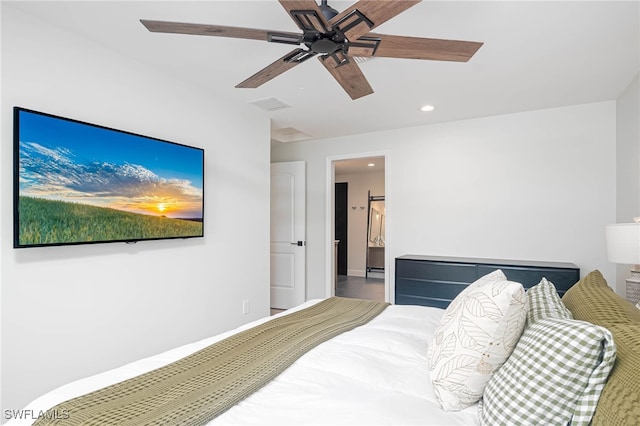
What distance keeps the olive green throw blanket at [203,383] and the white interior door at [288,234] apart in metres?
3.02

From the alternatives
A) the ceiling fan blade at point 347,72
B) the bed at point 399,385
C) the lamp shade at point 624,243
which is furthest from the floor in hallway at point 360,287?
the bed at point 399,385

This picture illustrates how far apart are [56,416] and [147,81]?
7.64 feet

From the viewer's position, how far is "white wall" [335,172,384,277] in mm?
7805

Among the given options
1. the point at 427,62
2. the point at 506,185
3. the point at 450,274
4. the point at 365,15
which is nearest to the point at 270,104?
the point at 427,62

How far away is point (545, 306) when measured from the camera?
124 centimetres

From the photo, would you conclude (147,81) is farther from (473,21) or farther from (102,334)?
(473,21)

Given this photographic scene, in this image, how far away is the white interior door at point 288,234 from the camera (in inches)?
193

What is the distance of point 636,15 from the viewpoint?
194 centimetres

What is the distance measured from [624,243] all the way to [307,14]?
207 cm

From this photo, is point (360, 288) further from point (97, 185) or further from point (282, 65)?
point (282, 65)

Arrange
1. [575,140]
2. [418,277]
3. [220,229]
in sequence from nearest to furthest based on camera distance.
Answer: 1. [220,229]
2. [575,140]
3. [418,277]

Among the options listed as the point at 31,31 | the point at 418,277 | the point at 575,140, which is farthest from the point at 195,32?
the point at 575,140

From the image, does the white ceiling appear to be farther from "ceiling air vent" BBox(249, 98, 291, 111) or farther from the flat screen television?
the flat screen television

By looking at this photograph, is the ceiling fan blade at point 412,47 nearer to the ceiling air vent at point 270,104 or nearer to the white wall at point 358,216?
the ceiling air vent at point 270,104
